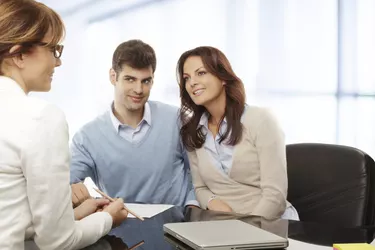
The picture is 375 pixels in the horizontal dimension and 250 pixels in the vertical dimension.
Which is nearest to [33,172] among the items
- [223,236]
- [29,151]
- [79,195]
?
[29,151]

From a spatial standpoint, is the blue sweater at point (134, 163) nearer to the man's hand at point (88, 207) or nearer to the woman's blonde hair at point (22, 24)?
the man's hand at point (88, 207)

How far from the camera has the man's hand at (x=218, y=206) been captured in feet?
6.44

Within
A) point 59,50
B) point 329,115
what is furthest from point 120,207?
point 329,115

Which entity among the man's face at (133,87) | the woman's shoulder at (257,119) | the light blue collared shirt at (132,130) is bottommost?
the light blue collared shirt at (132,130)

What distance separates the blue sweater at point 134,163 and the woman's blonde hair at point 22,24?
1.06 meters

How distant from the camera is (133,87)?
2.23 meters

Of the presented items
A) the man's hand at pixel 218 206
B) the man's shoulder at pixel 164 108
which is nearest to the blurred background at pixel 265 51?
the man's shoulder at pixel 164 108

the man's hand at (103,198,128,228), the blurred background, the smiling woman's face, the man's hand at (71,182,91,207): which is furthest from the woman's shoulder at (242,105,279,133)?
the blurred background

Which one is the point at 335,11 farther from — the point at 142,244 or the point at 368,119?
the point at 142,244

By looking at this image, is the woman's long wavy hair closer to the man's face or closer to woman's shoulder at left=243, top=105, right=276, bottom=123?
woman's shoulder at left=243, top=105, right=276, bottom=123

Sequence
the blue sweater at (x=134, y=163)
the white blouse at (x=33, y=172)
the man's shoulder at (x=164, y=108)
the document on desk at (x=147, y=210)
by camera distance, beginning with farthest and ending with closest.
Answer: the man's shoulder at (x=164, y=108), the blue sweater at (x=134, y=163), the document on desk at (x=147, y=210), the white blouse at (x=33, y=172)

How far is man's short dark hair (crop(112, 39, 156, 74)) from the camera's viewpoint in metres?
2.26

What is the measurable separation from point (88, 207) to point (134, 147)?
28.4 inches

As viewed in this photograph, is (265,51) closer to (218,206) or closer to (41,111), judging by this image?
(218,206)
